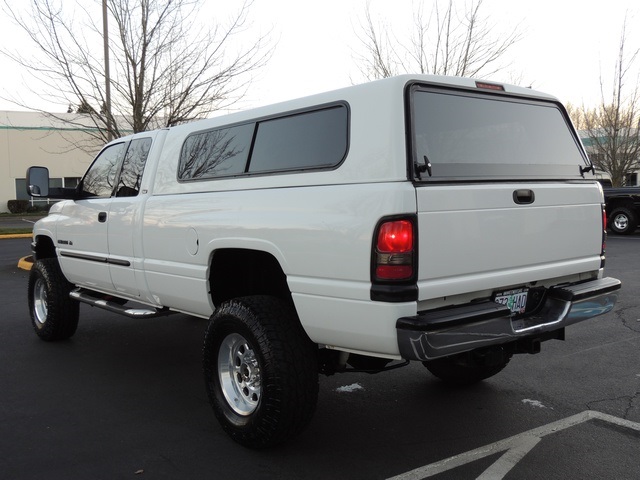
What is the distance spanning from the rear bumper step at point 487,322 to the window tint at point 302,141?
1.04 metres

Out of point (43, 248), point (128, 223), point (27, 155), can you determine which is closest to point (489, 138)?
point (128, 223)

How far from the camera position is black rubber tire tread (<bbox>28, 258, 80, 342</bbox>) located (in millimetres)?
6125

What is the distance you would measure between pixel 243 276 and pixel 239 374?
2.49 feet

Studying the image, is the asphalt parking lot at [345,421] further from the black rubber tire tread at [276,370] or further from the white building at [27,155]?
the white building at [27,155]

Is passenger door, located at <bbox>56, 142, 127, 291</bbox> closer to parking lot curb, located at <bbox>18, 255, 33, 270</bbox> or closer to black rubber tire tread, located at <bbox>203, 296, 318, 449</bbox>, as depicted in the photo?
black rubber tire tread, located at <bbox>203, 296, 318, 449</bbox>

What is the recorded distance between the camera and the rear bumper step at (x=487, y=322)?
9.79ft

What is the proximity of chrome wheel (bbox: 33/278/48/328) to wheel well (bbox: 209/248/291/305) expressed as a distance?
3.02 meters

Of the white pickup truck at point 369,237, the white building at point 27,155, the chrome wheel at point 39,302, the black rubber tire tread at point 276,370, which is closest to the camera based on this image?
the white pickup truck at point 369,237

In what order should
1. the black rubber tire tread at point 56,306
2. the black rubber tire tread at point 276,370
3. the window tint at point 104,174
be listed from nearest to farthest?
the black rubber tire tread at point 276,370 < the window tint at point 104,174 < the black rubber tire tread at point 56,306

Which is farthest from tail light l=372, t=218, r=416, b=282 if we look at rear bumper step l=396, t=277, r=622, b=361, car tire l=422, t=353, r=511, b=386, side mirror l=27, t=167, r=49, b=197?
side mirror l=27, t=167, r=49, b=197

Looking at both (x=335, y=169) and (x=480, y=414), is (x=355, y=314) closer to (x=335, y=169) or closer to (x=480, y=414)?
(x=335, y=169)

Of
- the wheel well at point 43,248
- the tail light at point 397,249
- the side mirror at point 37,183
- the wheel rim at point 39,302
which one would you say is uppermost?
the side mirror at point 37,183

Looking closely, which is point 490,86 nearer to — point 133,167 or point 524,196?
point 524,196

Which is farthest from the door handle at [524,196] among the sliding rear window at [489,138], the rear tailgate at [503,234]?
the sliding rear window at [489,138]
